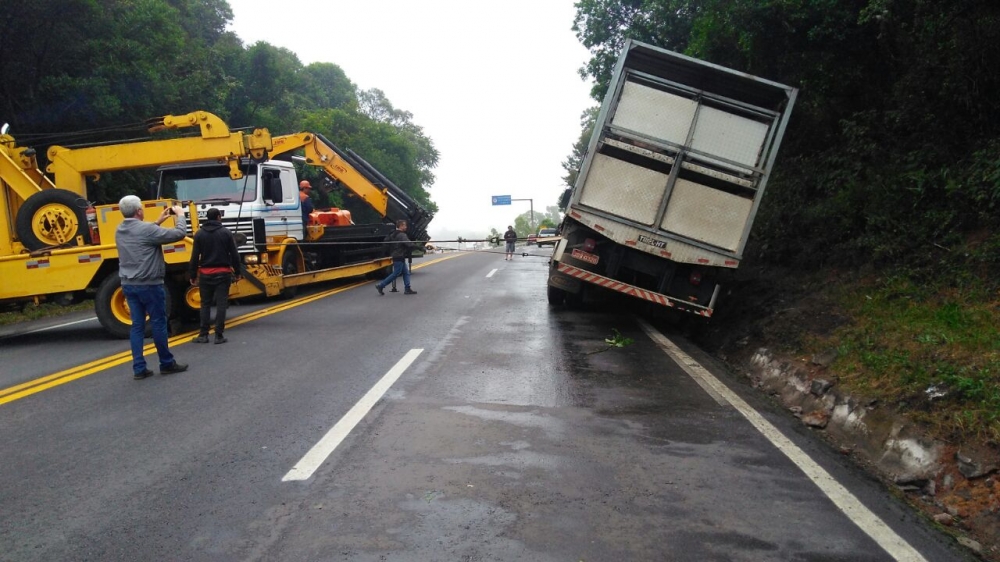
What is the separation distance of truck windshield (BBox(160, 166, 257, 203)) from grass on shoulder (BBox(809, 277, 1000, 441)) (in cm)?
1087

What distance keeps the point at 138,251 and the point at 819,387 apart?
6.98 meters

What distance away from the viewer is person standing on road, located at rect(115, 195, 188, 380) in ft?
24.5

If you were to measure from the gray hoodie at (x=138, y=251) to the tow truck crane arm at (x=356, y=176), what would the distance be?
973cm

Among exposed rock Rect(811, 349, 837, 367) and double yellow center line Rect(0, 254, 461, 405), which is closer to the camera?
double yellow center line Rect(0, 254, 461, 405)

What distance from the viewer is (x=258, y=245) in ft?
45.1

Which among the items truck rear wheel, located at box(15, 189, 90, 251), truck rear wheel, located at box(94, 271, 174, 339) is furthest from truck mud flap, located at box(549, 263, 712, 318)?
truck rear wheel, located at box(15, 189, 90, 251)

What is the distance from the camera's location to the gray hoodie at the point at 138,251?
24.6 feet

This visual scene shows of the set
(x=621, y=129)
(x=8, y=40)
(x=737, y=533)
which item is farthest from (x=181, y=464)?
(x=8, y=40)

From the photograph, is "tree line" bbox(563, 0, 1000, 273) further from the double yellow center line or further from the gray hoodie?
the double yellow center line

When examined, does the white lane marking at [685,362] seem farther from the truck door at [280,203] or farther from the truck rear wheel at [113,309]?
the truck door at [280,203]

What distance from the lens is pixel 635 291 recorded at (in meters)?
10.3

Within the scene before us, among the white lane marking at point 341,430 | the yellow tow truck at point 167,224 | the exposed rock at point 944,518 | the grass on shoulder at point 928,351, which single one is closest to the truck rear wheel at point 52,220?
the yellow tow truck at point 167,224

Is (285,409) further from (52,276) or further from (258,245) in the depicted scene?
(258,245)

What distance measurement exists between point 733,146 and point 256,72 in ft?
86.0
